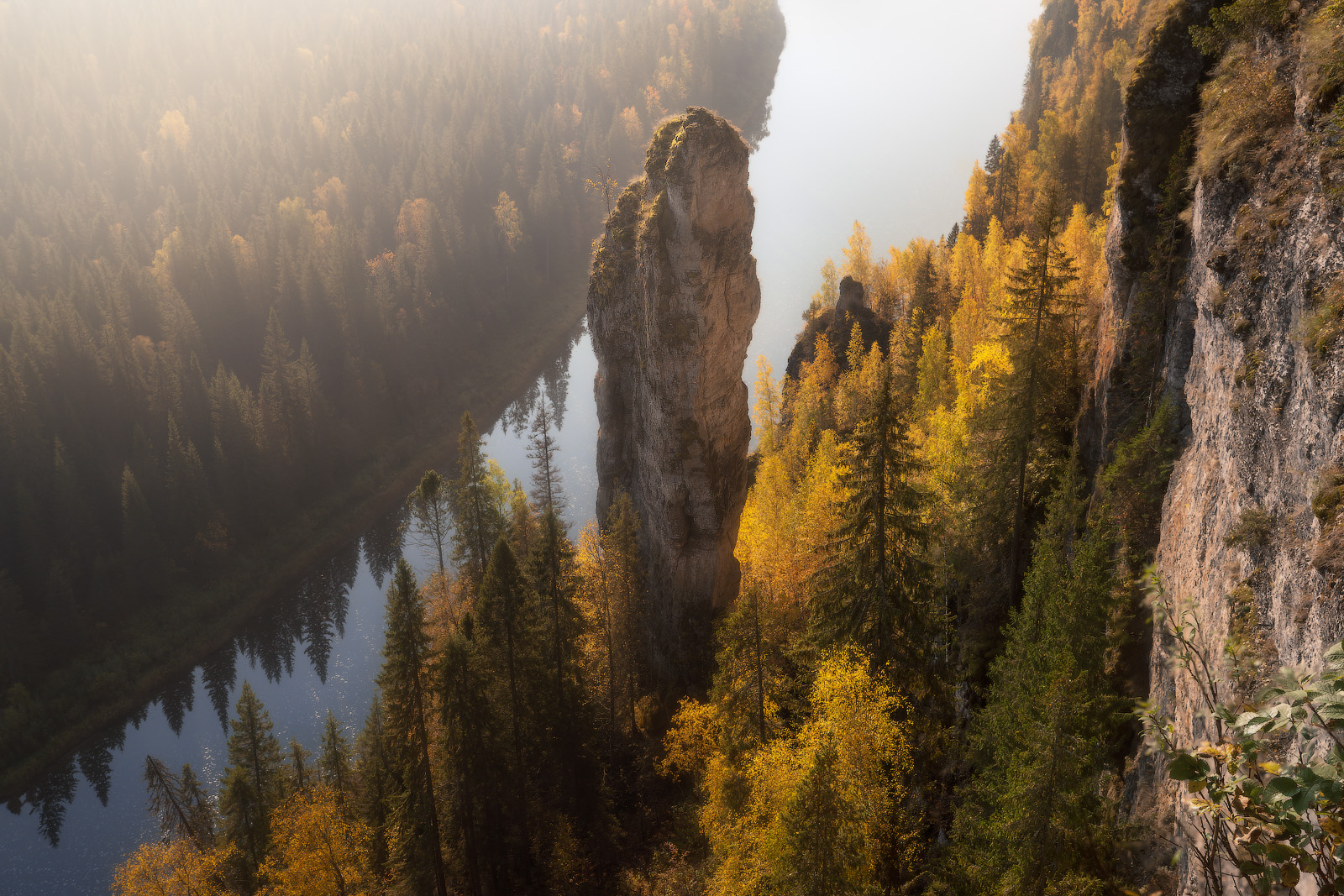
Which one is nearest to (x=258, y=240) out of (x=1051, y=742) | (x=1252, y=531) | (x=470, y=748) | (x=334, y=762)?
(x=334, y=762)

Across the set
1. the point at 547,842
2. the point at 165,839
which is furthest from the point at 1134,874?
the point at 165,839

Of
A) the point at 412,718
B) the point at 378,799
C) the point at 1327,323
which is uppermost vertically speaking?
the point at 1327,323

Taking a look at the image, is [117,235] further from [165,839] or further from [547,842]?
[547,842]

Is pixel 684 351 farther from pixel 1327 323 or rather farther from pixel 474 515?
pixel 1327 323

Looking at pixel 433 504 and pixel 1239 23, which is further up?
pixel 433 504

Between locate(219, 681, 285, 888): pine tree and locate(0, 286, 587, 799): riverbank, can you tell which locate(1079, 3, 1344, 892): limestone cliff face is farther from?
locate(0, 286, 587, 799): riverbank

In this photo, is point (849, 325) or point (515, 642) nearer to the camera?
point (515, 642)

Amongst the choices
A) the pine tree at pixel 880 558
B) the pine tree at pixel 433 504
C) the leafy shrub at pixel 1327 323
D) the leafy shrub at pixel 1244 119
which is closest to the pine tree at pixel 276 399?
the pine tree at pixel 433 504

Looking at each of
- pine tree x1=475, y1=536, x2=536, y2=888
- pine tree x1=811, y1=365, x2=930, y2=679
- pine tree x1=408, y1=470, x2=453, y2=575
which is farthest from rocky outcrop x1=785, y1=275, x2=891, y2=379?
pine tree x1=811, y1=365, x2=930, y2=679
